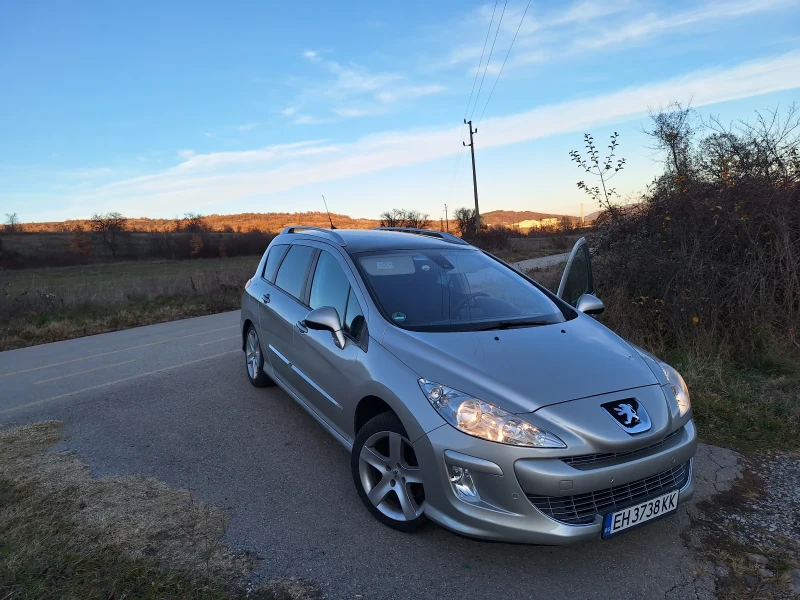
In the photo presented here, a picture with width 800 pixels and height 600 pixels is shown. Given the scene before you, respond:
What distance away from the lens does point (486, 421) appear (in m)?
2.71

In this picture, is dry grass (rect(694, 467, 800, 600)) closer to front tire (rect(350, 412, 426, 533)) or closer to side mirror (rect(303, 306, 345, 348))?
front tire (rect(350, 412, 426, 533))

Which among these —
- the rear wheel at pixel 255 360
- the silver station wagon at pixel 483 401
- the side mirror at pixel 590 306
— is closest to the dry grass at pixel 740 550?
the silver station wagon at pixel 483 401

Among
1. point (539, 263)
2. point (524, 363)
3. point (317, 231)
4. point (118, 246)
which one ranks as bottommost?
point (539, 263)

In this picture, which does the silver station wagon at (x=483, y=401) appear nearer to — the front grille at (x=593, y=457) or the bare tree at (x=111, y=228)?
the front grille at (x=593, y=457)

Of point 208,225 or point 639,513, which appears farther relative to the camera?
point 208,225

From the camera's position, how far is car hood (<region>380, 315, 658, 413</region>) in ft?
9.25

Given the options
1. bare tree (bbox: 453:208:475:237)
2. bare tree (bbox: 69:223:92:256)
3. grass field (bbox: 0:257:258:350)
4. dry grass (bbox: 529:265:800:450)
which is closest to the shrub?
dry grass (bbox: 529:265:800:450)

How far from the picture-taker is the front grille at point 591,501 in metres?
2.60

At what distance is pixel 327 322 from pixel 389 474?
1.03 metres

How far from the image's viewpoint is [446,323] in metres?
3.63

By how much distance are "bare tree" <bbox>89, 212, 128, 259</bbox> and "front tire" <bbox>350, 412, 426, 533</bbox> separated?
6235 centimetres

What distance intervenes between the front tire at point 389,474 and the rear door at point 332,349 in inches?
13.6

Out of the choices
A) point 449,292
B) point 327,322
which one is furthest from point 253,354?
point 449,292

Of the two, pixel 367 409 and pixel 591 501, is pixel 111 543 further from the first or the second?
pixel 591 501
